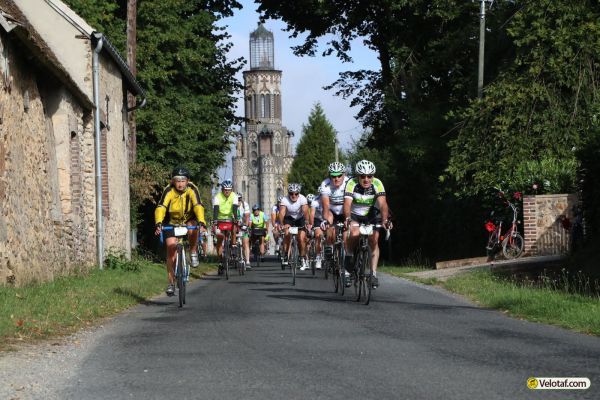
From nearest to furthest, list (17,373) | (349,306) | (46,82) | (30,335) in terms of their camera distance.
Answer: (17,373) < (30,335) < (349,306) < (46,82)

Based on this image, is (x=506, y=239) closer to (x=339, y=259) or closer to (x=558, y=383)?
(x=339, y=259)

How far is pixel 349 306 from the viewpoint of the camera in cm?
1431

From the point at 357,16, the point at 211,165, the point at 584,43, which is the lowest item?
the point at 211,165

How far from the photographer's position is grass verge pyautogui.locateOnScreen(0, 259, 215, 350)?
11.4 m

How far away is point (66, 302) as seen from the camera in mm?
14320

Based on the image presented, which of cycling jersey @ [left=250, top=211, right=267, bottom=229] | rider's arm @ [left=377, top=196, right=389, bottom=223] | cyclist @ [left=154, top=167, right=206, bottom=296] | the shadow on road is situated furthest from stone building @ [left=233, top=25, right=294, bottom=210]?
rider's arm @ [left=377, top=196, right=389, bottom=223]

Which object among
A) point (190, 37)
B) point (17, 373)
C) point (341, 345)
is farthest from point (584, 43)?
point (17, 373)

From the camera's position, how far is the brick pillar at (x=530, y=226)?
25.2 metres

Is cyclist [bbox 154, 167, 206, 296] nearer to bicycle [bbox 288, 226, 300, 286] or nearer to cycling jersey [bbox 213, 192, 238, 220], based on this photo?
bicycle [bbox 288, 226, 300, 286]

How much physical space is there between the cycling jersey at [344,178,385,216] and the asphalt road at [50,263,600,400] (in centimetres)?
139

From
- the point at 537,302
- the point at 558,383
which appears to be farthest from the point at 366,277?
the point at 558,383

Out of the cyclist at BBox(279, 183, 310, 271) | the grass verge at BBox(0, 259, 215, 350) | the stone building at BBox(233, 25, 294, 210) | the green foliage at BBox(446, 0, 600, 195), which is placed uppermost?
the stone building at BBox(233, 25, 294, 210)

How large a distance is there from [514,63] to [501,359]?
20.4 m

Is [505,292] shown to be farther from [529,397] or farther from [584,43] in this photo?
[584,43]
